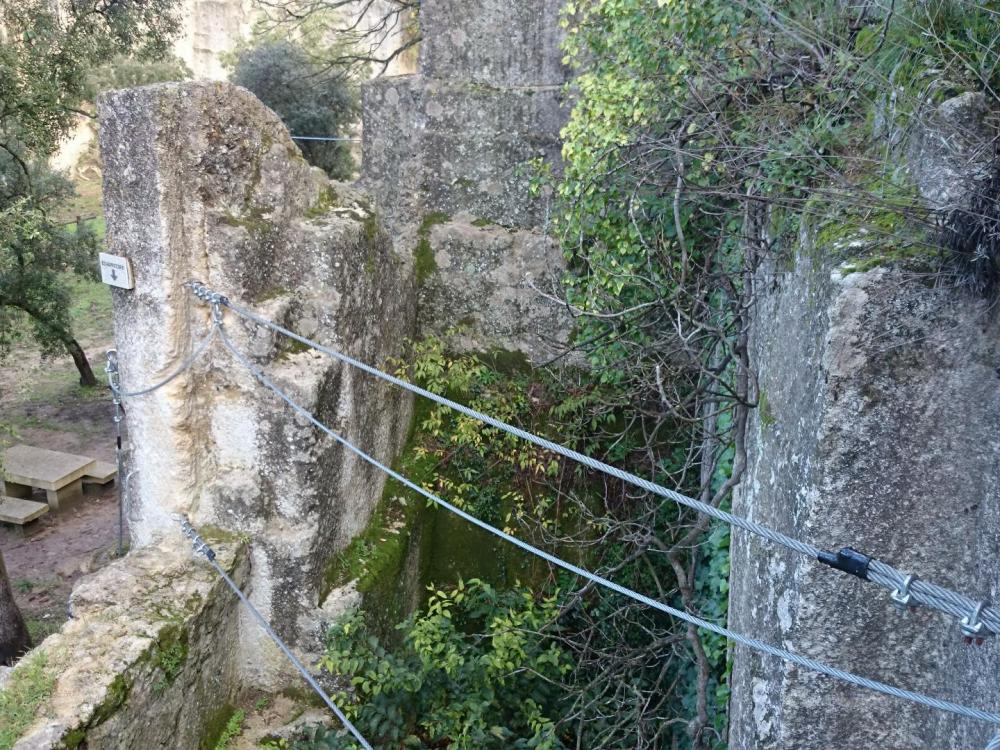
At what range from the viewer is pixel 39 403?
1354 cm

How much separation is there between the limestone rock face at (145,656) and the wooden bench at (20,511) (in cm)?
665

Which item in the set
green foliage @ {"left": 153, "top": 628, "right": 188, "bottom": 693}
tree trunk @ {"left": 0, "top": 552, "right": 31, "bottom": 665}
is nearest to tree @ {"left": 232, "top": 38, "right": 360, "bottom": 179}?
tree trunk @ {"left": 0, "top": 552, "right": 31, "bottom": 665}

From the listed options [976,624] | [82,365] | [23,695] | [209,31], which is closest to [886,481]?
[976,624]

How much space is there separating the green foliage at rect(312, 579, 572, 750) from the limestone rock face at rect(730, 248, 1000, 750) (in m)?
2.00

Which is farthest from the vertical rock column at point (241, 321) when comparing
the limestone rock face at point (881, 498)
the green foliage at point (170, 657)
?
the limestone rock face at point (881, 498)

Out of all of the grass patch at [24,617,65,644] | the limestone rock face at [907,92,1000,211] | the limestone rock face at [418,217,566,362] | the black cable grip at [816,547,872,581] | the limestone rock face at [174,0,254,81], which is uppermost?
the limestone rock face at [174,0,254,81]

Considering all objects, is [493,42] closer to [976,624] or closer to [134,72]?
[976,624]

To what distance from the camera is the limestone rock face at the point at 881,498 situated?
2.72 m

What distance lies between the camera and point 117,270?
4293 millimetres

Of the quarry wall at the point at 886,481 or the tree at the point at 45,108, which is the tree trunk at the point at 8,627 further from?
the quarry wall at the point at 886,481

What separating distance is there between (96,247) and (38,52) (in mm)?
4185

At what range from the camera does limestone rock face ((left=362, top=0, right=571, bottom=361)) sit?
6223mm

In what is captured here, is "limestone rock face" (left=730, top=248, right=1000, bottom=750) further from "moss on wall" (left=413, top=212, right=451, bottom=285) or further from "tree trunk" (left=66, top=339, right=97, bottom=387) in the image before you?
"tree trunk" (left=66, top=339, right=97, bottom=387)

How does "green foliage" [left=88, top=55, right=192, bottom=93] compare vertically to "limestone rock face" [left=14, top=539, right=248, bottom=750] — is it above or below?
above
